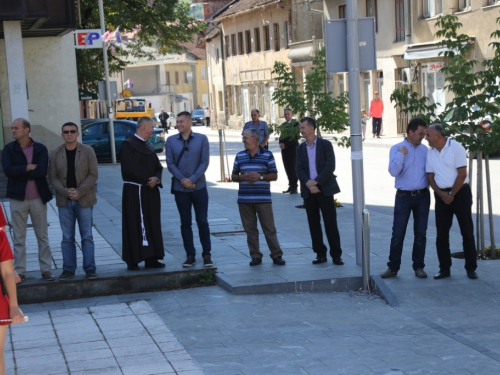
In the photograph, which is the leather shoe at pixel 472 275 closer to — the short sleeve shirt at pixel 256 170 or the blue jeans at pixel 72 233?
the short sleeve shirt at pixel 256 170

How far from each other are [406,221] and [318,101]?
6628 millimetres

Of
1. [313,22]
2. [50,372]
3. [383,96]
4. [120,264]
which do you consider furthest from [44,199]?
[313,22]

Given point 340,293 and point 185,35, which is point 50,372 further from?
point 185,35

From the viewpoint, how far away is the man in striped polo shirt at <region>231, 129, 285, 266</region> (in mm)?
10586

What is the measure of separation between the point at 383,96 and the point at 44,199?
3339 centimetres

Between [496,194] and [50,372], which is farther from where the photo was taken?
[496,194]

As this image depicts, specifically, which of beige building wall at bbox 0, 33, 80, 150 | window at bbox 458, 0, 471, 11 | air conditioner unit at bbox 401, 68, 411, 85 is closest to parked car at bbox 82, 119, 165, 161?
beige building wall at bbox 0, 33, 80, 150

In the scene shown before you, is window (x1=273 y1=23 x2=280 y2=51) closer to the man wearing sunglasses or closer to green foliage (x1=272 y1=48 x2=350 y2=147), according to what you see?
green foliage (x1=272 y1=48 x2=350 y2=147)

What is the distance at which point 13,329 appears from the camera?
8.44m

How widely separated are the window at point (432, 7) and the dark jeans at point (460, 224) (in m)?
27.7

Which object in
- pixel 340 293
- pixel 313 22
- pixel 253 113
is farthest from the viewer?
pixel 313 22

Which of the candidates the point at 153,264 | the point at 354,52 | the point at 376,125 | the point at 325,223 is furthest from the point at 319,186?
the point at 376,125

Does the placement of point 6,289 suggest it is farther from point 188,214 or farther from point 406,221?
point 406,221

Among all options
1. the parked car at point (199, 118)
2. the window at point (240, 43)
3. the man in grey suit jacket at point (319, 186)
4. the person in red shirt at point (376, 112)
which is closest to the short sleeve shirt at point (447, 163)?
the man in grey suit jacket at point (319, 186)
